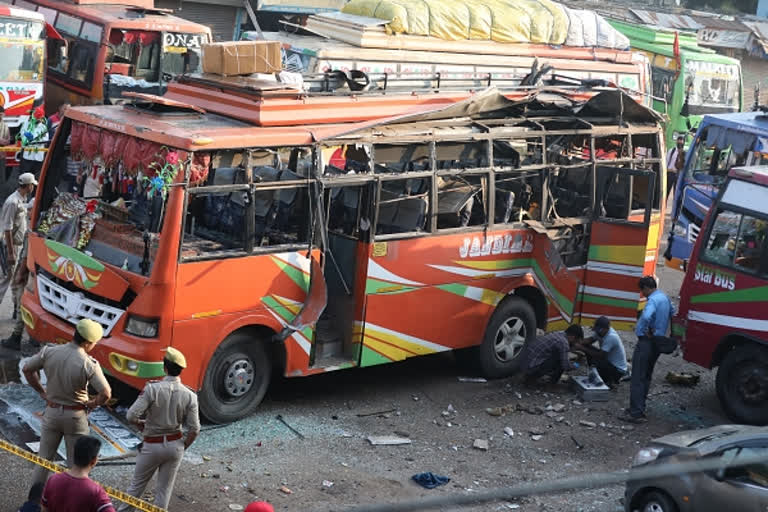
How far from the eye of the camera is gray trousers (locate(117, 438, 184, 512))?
780 centimetres

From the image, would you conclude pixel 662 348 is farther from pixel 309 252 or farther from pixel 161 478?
pixel 161 478

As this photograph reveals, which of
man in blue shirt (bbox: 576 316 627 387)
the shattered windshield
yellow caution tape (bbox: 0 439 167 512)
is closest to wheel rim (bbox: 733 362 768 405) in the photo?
man in blue shirt (bbox: 576 316 627 387)

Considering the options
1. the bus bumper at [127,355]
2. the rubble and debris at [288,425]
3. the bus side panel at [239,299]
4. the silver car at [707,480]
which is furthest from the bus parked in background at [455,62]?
the silver car at [707,480]

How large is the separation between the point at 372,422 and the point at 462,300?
1723 mm

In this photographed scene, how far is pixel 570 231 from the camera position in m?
12.7

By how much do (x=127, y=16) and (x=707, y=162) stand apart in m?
9.98

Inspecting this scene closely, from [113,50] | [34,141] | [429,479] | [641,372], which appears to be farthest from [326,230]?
[113,50]

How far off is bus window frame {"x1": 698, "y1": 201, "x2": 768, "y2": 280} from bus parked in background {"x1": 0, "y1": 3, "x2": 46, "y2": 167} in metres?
10.9

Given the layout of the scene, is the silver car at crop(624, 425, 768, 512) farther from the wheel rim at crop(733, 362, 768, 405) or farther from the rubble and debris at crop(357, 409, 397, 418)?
the rubble and debris at crop(357, 409, 397, 418)

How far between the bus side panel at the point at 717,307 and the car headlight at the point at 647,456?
285 cm

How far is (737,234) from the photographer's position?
11883 millimetres

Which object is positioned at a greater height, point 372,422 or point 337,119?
point 337,119

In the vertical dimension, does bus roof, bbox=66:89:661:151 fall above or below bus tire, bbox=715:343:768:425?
above

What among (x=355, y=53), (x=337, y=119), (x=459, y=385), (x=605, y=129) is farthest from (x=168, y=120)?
(x=355, y=53)
